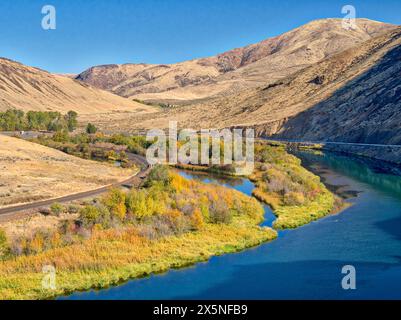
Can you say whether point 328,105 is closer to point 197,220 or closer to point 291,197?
point 291,197

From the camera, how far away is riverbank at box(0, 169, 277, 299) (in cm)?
2442

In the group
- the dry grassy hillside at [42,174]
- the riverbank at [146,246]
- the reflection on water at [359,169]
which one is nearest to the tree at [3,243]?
the riverbank at [146,246]

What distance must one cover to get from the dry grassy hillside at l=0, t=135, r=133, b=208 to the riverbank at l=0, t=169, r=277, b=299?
1002 centimetres

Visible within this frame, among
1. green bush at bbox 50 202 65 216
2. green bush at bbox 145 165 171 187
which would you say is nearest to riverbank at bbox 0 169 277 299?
green bush at bbox 50 202 65 216

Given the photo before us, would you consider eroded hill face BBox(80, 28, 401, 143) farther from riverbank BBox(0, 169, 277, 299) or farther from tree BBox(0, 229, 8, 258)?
tree BBox(0, 229, 8, 258)

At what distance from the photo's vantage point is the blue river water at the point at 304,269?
23.5 m

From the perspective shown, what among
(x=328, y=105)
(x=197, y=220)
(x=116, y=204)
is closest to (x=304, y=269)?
(x=197, y=220)

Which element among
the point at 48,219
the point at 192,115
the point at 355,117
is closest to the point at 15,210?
the point at 48,219

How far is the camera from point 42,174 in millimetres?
→ 49000

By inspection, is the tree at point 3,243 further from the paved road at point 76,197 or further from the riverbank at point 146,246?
the paved road at point 76,197

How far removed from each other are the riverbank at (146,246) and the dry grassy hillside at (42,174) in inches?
394

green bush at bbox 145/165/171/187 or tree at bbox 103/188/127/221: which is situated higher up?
green bush at bbox 145/165/171/187
